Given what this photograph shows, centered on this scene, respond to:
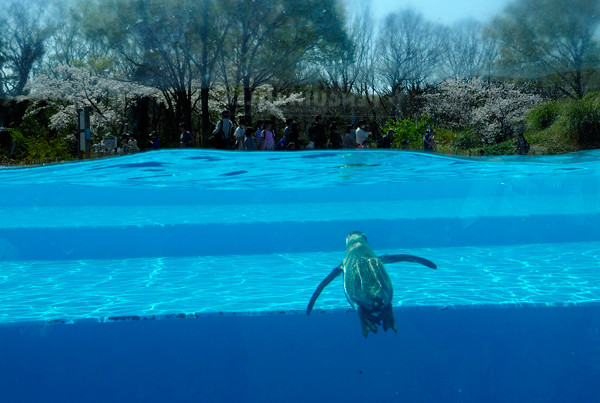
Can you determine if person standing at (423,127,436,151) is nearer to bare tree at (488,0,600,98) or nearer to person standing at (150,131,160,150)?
bare tree at (488,0,600,98)

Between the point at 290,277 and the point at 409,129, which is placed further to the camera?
the point at 409,129

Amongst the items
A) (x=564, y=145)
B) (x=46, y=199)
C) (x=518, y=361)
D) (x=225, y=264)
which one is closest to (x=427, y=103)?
(x=564, y=145)

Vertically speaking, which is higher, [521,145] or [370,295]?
[521,145]

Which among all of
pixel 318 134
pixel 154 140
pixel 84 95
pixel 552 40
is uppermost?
pixel 552 40

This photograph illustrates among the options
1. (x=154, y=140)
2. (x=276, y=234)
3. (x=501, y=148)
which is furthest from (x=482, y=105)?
(x=154, y=140)

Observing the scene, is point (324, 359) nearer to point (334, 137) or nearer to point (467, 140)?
point (334, 137)

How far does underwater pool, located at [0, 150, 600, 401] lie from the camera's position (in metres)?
6.04

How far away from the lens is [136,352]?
6.00 meters

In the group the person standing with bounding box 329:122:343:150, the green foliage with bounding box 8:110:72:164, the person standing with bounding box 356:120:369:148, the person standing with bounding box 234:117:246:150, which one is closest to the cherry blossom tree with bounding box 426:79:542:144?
the person standing with bounding box 356:120:369:148

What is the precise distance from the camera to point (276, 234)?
13930 mm

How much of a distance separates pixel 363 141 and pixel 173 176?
6.90 m

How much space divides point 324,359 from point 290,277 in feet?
11.8

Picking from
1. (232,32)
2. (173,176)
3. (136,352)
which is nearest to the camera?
(136,352)

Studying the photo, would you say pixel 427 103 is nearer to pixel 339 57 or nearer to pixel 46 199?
pixel 339 57
